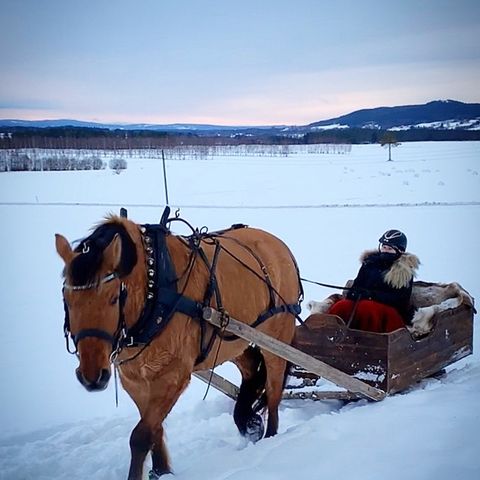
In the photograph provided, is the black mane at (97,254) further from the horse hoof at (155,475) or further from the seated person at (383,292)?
the seated person at (383,292)

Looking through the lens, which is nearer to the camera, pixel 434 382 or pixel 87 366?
pixel 87 366

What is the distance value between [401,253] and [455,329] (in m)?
0.84

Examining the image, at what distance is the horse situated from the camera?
2.75 meters

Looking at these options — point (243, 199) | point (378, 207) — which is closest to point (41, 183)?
point (243, 199)

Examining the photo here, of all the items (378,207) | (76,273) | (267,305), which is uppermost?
(76,273)

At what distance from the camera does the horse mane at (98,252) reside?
271 cm

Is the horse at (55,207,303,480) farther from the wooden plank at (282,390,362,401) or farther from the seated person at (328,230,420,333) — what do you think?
the seated person at (328,230,420,333)

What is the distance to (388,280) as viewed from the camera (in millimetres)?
4625

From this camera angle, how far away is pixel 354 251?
439 inches

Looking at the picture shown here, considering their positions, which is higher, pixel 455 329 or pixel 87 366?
pixel 87 366

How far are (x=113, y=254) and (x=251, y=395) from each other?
2134 mm

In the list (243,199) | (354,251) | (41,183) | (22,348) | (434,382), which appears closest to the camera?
(434,382)

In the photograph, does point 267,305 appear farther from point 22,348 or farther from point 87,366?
point 22,348

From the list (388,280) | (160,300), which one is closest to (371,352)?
(388,280)
